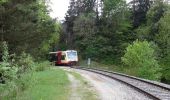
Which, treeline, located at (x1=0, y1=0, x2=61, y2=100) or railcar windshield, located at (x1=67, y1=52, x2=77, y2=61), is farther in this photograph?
railcar windshield, located at (x1=67, y1=52, x2=77, y2=61)

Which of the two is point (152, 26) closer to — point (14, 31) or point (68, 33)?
point (68, 33)

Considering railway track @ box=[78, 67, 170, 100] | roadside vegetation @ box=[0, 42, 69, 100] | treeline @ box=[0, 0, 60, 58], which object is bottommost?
railway track @ box=[78, 67, 170, 100]

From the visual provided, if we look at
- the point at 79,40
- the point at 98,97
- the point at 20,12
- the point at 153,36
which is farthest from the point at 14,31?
the point at 79,40

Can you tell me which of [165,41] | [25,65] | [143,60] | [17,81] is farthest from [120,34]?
[17,81]

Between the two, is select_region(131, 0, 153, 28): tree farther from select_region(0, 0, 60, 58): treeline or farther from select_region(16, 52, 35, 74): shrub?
select_region(16, 52, 35, 74): shrub

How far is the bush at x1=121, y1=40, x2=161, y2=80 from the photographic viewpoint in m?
56.3

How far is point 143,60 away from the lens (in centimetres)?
5894

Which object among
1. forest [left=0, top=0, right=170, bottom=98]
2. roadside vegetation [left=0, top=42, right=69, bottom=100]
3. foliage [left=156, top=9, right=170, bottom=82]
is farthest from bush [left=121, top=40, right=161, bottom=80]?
roadside vegetation [left=0, top=42, right=69, bottom=100]

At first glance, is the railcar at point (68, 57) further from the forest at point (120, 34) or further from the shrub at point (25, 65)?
the shrub at point (25, 65)

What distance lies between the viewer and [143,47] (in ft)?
199

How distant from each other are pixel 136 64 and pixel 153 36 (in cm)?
2338

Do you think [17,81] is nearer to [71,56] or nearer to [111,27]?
[71,56]

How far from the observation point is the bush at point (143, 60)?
56344mm

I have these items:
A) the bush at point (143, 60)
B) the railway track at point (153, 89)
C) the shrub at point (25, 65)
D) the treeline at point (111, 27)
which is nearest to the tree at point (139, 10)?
the treeline at point (111, 27)
